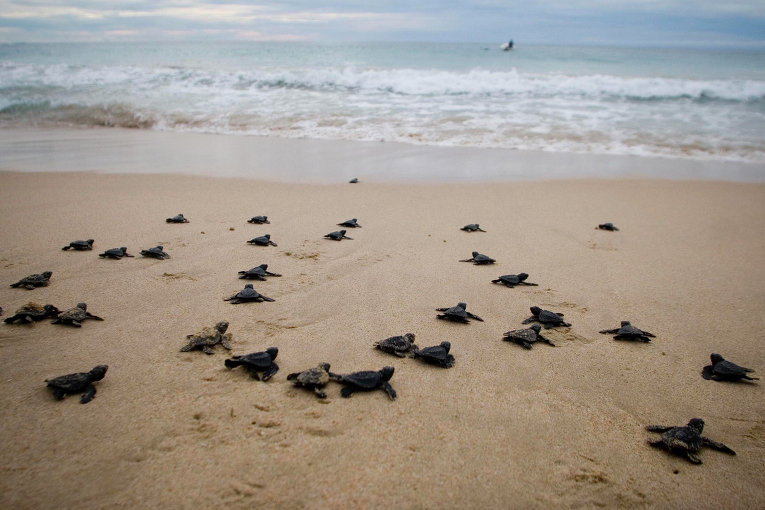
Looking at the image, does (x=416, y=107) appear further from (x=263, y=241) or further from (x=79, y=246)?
(x=79, y=246)

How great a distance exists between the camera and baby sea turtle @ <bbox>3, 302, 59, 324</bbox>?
2336mm

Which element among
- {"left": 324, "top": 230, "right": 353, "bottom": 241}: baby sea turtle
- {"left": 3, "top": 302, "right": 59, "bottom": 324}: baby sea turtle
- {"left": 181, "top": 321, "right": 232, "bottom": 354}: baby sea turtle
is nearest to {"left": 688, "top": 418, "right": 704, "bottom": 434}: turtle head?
{"left": 181, "top": 321, "right": 232, "bottom": 354}: baby sea turtle

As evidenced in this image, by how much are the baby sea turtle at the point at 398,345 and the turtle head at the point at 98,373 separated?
125 centimetres

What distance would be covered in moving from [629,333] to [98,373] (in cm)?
270

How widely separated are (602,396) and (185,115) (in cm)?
1135

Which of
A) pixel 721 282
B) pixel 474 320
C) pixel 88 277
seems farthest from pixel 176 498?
pixel 721 282

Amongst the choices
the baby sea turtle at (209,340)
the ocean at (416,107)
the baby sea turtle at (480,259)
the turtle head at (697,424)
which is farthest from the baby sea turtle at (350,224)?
the ocean at (416,107)

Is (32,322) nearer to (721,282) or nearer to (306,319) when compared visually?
(306,319)

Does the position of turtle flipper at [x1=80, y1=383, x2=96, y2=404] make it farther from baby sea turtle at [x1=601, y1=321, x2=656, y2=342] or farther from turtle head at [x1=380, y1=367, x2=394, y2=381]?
baby sea turtle at [x1=601, y1=321, x2=656, y2=342]

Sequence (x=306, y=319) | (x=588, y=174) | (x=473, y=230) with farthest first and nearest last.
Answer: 1. (x=588, y=174)
2. (x=473, y=230)
3. (x=306, y=319)

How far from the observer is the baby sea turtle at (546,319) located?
2559 mm

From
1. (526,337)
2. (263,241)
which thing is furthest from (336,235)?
(526,337)

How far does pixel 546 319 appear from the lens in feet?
8.41

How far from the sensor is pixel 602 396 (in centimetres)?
200
